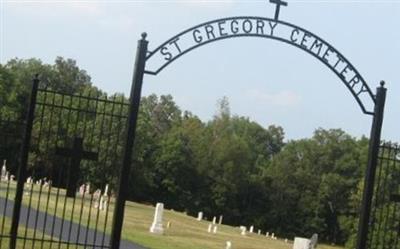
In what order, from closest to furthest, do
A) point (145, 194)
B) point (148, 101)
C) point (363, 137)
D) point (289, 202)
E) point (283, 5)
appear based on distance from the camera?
point (283, 5) → point (145, 194) → point (289, 202) → point (363, 137) → point (148, 101)

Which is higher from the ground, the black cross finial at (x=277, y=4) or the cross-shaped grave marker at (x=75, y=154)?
the black cross finial at (x=277, y=4)

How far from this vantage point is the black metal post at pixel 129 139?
10.3 metres

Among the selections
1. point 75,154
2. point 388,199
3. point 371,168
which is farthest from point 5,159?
point 371,168

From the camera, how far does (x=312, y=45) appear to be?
11.4 m

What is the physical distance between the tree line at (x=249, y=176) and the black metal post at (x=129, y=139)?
199 feet

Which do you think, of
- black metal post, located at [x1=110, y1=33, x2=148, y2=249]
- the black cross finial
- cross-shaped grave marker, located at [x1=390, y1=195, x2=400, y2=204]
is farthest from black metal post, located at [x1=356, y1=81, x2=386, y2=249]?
black metal post, located at [x1=110, y1=33, x2=148, y2=249]

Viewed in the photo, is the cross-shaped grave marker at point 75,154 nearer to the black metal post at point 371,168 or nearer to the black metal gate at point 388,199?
the black metal post at point 371,168

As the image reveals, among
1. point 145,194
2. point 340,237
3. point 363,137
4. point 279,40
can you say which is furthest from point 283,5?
point 363,137

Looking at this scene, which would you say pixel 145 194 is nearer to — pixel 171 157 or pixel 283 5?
pixel 171 157

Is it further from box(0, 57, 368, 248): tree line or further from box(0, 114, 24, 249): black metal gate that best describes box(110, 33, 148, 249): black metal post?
box(0, 57, 368, 248): tree line

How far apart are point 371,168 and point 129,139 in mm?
4012

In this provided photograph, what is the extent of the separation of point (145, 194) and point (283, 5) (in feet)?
214

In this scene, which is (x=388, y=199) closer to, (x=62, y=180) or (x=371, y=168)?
(x=371, y=168)

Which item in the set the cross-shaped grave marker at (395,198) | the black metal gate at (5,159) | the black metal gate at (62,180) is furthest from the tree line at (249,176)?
the cross-shaped grave marker at (395,198)
